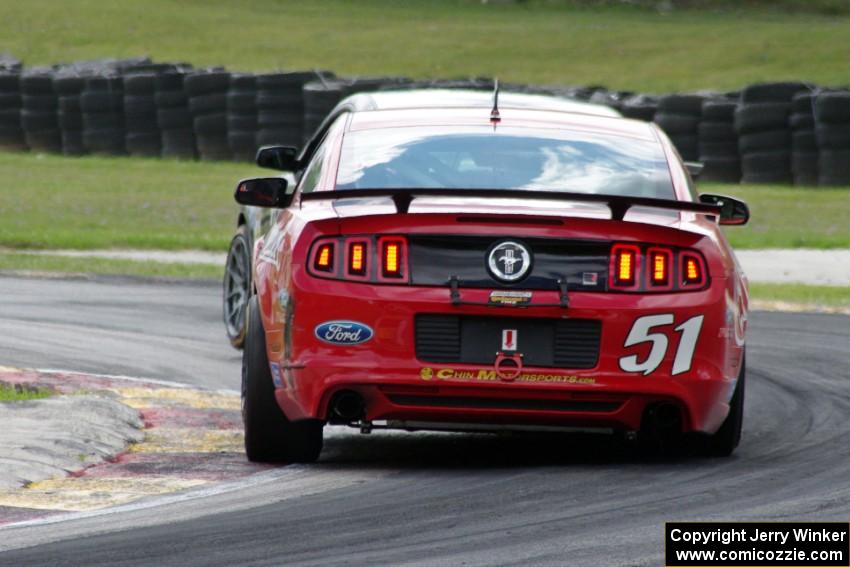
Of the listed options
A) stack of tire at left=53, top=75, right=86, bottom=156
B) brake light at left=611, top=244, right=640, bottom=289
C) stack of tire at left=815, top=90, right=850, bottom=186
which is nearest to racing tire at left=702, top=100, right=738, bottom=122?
stack of tire at left=815, top=90, right=850, bottom=186

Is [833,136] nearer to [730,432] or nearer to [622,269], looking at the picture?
[730,432]

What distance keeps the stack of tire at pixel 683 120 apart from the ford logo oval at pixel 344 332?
19.5 m

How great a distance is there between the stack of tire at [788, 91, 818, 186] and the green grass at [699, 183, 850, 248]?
0.66ft

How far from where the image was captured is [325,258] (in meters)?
6.68

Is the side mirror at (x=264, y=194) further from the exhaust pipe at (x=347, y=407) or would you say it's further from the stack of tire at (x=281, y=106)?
the stack of tire at (x=281, y=106)

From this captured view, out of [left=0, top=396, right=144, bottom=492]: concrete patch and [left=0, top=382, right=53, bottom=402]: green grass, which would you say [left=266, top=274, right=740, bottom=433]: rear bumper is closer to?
[left=0, top=396, right=144, bottom=492]: concrete patch

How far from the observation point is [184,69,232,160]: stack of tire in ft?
94.8

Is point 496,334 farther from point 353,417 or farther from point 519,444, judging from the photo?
point 519,444

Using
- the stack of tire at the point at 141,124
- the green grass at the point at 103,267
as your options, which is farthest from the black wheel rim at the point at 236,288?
the stack of tire at the point at 141,124

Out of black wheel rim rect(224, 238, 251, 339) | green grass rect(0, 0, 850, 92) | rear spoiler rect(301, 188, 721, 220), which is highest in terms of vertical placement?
rear spoiler rect(301, 188, 721, 220)

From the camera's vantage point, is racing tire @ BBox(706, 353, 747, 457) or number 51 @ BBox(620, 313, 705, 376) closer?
number 51 @ BBox(620, 313, 705, 376)

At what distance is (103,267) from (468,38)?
108ft

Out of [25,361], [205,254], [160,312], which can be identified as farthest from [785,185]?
[25,361]

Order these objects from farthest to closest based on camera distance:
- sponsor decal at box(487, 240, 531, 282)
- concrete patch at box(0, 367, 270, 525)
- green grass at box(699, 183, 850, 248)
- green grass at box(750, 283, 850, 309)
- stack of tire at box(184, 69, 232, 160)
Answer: stack of tire at box(184, 69, 232, 160) → green grass at box(699, 183, 850, 248) → green grass at box(750, 283, 850, 309) → sponsor decal at box(487, 240, 531, 282) → concrete patch at box(0, 367, 270, 525)
